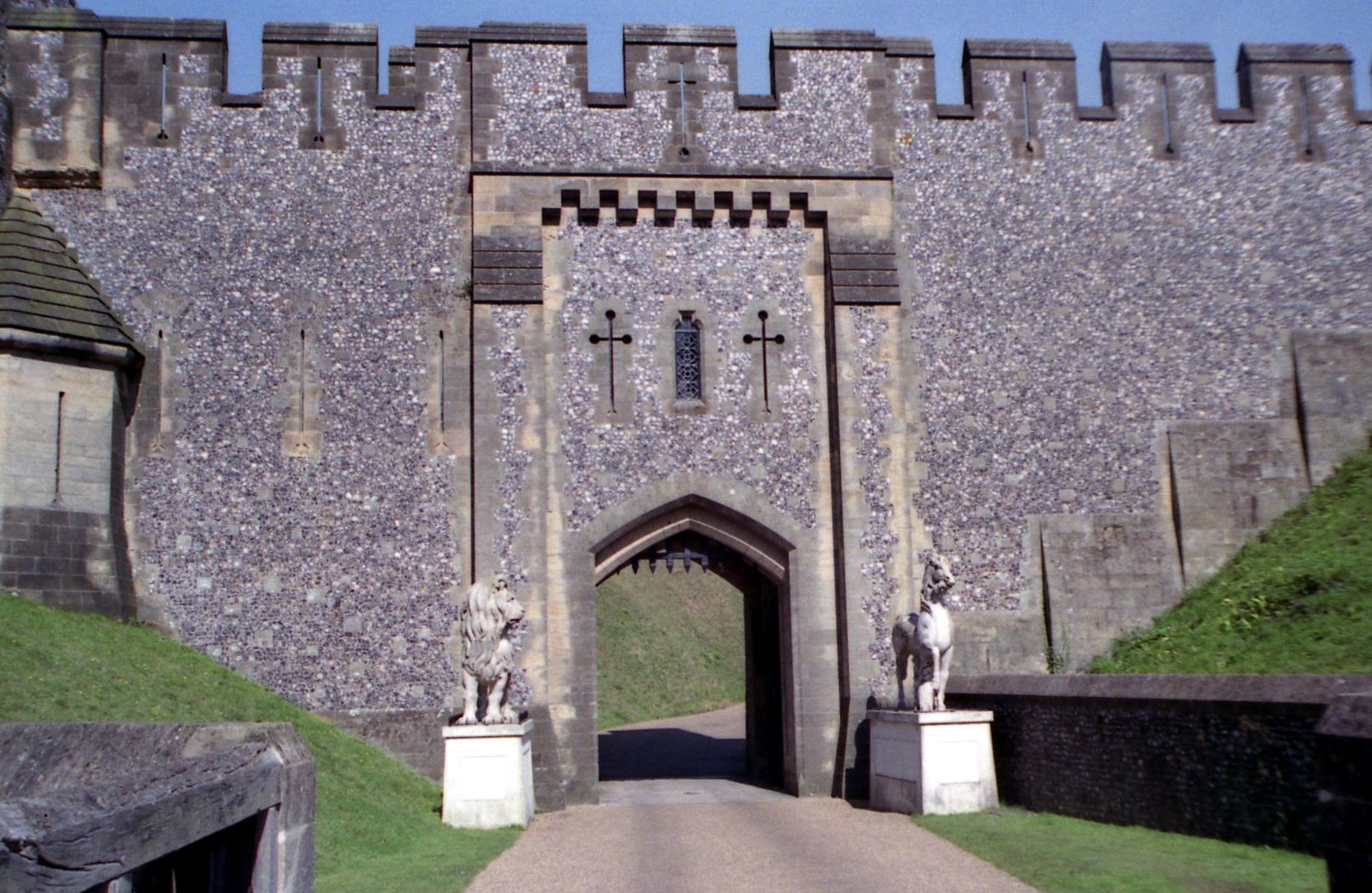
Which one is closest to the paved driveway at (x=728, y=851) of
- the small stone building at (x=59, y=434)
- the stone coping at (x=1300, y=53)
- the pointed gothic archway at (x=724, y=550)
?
the pointed gothic archway at (x=724, y=550)

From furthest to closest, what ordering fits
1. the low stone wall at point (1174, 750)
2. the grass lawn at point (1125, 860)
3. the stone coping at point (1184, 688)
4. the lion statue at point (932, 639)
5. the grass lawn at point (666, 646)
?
the grass lawn at point (666, 646) < the lion statue at point (932, 639) < the low stone wall at point (1174, 750) < the stone coping at point (1184, 688) < the grass lawn at point (1125, 860)

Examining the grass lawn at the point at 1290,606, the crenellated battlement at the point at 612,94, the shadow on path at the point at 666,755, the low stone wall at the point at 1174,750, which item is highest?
the crenellated battlement at the point at 612,94

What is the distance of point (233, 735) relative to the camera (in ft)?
18.0

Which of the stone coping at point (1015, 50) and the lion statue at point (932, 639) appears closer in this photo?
the lion statue at point (932, 639)

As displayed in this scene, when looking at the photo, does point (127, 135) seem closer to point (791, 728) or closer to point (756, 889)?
point (791, 728)

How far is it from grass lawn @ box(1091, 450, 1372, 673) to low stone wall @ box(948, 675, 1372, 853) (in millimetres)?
1817

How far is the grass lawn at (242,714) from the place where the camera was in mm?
10195

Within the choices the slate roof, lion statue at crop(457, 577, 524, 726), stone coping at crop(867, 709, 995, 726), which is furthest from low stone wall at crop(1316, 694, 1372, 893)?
the slate roof

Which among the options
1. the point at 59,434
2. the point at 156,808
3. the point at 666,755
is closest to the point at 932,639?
the point at 59,434

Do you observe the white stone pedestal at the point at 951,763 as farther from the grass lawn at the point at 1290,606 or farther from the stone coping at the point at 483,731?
the stone coping at the point at 483,731

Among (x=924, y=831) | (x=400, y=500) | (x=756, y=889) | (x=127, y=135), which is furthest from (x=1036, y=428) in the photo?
(x=127, y=135)

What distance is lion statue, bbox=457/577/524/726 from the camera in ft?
43.3

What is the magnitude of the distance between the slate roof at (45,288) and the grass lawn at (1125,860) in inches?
416

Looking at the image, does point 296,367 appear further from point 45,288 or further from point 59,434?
point 45,288
